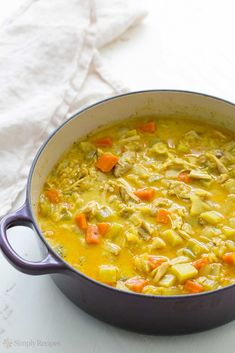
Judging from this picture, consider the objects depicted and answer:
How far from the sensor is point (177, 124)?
12.5 feet

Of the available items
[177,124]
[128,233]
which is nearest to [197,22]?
[177,124]

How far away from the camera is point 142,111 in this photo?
3.80m

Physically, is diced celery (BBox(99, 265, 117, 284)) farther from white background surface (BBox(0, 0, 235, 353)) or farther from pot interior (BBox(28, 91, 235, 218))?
pot interior (BBox(28, 91, 235, 218))

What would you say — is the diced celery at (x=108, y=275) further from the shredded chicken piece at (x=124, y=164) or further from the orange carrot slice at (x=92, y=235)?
the shredded chicken piece at (x=124, y=164)

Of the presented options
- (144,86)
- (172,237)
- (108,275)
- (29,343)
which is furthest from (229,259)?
(144,86)

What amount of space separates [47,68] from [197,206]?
5.13 ft

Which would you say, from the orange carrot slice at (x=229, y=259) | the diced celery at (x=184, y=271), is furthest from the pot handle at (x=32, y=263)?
the orange carrot slice at (x=229, y=259)

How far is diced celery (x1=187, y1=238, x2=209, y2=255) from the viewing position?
3.01m

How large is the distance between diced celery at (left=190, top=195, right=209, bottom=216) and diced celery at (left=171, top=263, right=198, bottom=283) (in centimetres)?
37

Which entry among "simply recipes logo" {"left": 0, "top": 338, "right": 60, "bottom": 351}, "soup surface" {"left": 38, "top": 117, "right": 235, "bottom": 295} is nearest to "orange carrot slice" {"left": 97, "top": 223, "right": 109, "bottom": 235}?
"soup surface" {"left": 38, "top": 117, "right": 235, "bottom": 295}

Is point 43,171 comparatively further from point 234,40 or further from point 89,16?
point 234,40

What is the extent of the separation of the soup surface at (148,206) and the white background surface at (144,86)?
24 centimetres

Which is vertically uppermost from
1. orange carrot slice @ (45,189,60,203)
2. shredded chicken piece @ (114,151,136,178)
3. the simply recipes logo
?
shredded chicken piece @ (114,151,136,178)

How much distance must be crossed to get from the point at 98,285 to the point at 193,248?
2.09 feet
